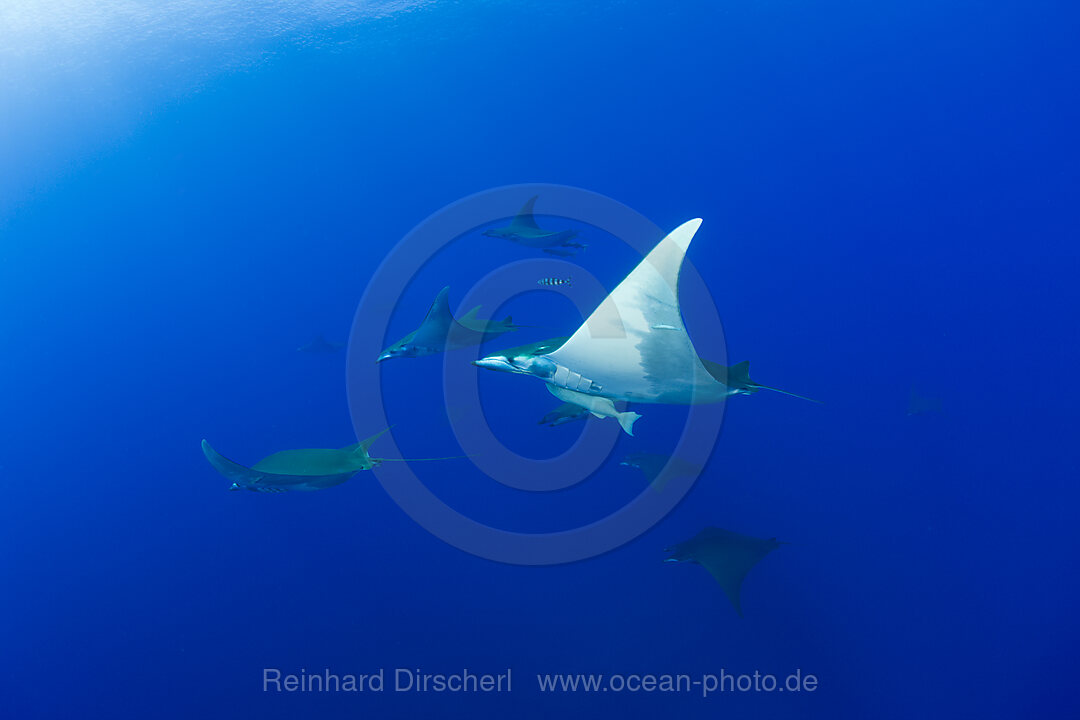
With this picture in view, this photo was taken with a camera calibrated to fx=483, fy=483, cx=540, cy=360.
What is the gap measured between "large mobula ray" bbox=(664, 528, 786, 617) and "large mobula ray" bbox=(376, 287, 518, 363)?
196cm

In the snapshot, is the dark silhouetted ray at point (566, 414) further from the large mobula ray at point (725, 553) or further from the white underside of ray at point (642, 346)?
the large mobula ray at point (725, 553)

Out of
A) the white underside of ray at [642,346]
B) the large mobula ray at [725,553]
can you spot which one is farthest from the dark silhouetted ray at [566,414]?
the large mobula ray at [725,553]

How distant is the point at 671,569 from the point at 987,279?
8434 millimetres

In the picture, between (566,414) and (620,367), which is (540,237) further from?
(620,367)

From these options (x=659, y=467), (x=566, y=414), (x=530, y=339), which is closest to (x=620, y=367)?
(x=566, y=414)

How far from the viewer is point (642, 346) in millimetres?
2158

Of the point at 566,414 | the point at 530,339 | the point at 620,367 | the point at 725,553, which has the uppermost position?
the point at 530,339

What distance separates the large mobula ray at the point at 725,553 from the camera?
10.8 feet

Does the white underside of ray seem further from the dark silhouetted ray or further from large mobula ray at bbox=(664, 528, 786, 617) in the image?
large mobula ray at bbox=(664, 528, 786, 617)

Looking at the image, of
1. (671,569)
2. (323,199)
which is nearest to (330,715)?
(671,569)

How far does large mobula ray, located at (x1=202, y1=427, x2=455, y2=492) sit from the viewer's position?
96.3 inches

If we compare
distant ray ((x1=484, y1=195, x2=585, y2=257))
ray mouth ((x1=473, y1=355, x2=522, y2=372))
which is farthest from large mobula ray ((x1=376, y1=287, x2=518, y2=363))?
distant ray ((x1=484, y1=195, x2=585, y2=257))

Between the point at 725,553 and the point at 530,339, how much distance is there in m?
6.68

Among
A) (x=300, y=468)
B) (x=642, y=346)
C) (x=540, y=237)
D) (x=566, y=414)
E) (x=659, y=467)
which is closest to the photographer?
(x=642, y=346)
